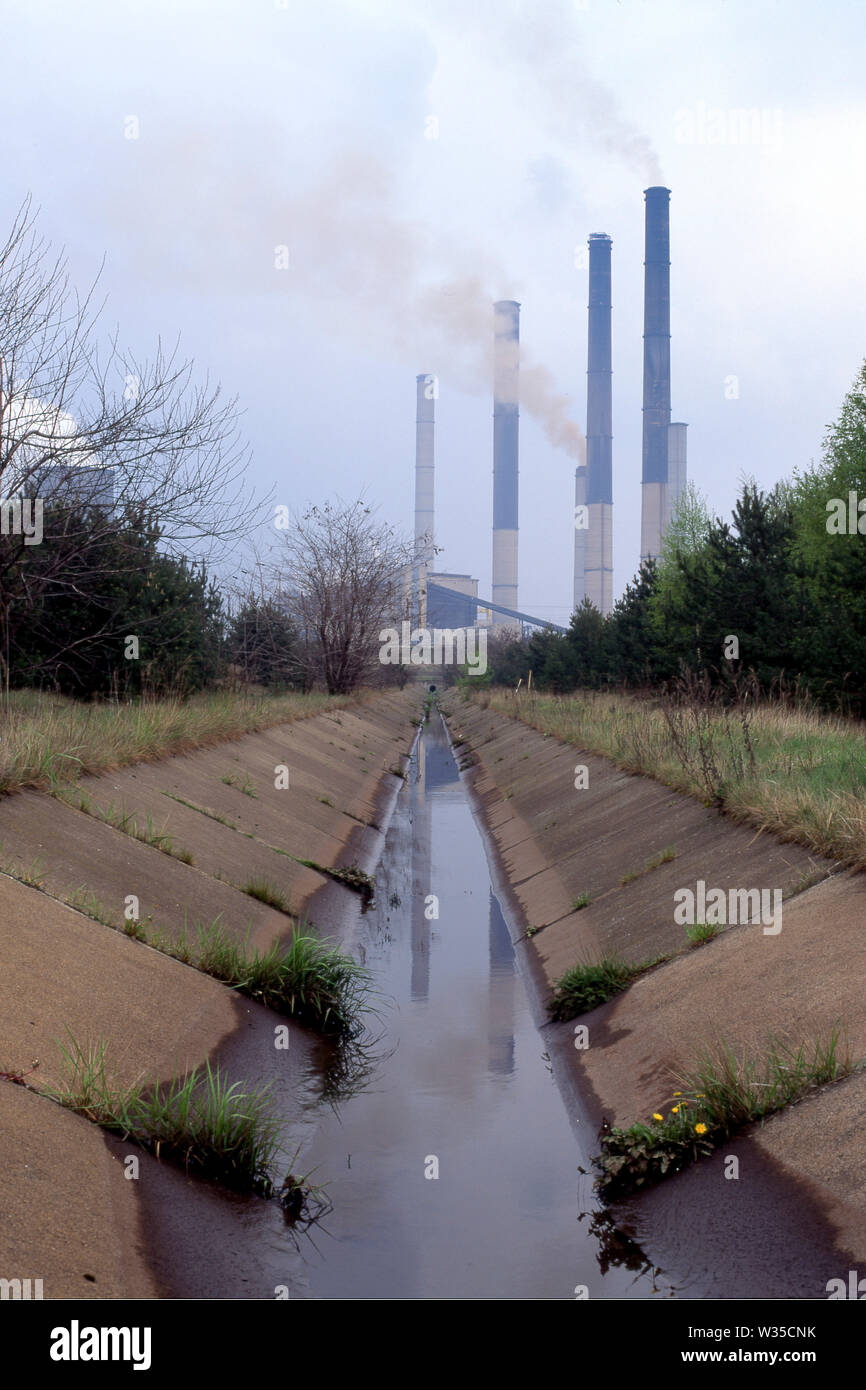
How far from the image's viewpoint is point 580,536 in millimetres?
146000

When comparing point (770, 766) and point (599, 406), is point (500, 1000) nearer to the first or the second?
point (770, 766)

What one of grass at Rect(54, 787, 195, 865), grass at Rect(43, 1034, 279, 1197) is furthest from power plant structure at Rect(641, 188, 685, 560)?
grass at Rect(43, 1034, 279, 1197)

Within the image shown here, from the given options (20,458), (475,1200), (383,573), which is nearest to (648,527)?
(383,573)

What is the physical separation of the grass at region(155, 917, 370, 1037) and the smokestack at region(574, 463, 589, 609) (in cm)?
11732

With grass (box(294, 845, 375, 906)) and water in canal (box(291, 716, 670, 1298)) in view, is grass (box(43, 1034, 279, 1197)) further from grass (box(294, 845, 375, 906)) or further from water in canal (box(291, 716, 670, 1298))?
grass (box(294, 845, 375, 906))

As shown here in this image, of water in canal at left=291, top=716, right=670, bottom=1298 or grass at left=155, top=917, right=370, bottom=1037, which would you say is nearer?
water in canal at left=291, top=716, right=670, bottom=1298

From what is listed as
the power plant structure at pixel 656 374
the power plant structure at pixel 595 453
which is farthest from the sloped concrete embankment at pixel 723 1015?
the power plant structure at pixel 656 374

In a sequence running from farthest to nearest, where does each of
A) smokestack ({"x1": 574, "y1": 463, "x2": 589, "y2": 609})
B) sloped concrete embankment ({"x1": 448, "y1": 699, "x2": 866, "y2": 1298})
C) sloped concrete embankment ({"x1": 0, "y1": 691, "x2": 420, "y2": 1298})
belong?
smokestack ({"x1": 574, "y1": 463, "x2": 589, "y2": 609}) → sloped concrete embankment ({"x1": 448, "y1": 699, "x2": 866, "y2": 1298}) → sloped concrete embankment ({"x1": 0, "y1": 691, "x2": 420, "y2": 1298})

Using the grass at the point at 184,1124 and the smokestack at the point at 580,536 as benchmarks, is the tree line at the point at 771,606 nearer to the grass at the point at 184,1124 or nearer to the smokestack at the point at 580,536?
the grass at the point at 184,1124

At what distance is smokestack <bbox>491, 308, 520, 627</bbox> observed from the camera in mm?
153875

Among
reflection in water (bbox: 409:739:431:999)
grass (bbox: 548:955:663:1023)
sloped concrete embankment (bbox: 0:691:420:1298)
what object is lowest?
reflection in water (bbox: 409:739:431:999)

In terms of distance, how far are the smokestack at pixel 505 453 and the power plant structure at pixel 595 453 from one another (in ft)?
0.43

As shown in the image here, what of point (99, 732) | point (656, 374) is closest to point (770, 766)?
point (99, 732)
